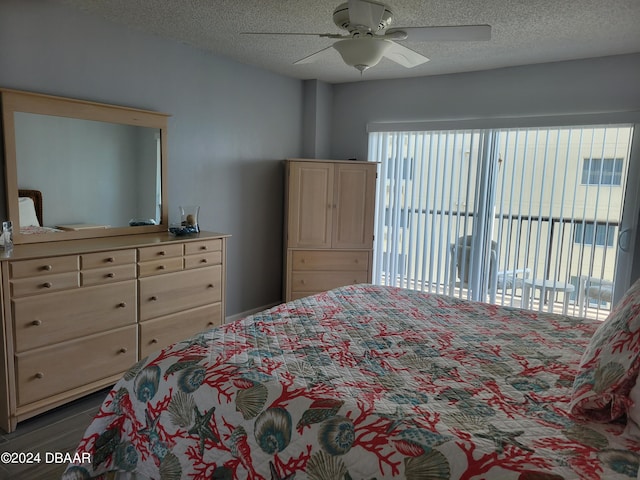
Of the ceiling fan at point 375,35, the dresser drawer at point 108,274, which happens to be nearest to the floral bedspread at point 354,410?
the dresser drawer at point 108,274

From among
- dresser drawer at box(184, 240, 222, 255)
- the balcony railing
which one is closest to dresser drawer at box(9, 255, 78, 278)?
dresser drawer at box(184, 240, 222, 255)

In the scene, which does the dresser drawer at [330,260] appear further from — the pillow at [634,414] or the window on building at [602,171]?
the pillow at [634,414]

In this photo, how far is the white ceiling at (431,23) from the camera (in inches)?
106

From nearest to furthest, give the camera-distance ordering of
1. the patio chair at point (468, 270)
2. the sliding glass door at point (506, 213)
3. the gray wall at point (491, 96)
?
the gray wall at point (491, 96), the sliding glass door at point (506, 213), the patio chair at point (468, 270)

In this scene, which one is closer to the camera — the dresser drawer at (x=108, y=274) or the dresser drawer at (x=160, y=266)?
the dresser drawer at (x=108, y=274)

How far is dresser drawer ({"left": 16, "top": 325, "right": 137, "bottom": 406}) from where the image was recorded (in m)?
2.47

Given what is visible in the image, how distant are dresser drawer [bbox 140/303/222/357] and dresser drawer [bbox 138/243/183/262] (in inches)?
17.1

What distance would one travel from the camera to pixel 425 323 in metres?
2.31

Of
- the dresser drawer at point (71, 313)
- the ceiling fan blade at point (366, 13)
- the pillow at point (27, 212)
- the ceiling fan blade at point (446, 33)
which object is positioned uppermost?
the ceiling fan blade at point (366, 13)

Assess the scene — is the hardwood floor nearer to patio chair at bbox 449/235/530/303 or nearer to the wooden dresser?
the wooden dresser

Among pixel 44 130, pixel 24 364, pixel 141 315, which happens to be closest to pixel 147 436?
pixel 24 364

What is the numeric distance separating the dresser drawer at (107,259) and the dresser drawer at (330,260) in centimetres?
186

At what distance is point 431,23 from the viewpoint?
3.02 m

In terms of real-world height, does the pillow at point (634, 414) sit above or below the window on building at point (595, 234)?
below
